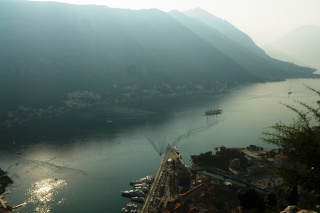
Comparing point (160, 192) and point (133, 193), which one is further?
point (133, 193)

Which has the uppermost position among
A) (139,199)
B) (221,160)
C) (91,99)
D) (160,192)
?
(91,99)

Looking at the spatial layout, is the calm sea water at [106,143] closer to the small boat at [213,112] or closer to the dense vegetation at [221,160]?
the small boat at [213,112]

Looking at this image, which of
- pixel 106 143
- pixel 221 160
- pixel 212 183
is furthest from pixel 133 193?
pixel 106 143

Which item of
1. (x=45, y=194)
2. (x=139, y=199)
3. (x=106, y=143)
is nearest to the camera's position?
(x=139, y=199)

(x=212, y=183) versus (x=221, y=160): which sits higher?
(x=221, y=160)

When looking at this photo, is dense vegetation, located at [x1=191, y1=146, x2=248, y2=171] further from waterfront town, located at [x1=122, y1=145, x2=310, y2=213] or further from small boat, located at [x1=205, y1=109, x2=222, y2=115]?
small boat, located at [x1=205, y1=109, x2=222, y2=115]

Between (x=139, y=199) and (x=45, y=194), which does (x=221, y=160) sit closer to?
(x=139, y=199)

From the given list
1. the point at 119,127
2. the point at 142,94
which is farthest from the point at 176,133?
the point at 142,94

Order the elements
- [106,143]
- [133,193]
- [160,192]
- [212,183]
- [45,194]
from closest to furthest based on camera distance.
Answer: [160,192] < [212,183] < [133,193] < [45,194] < [106,143]
